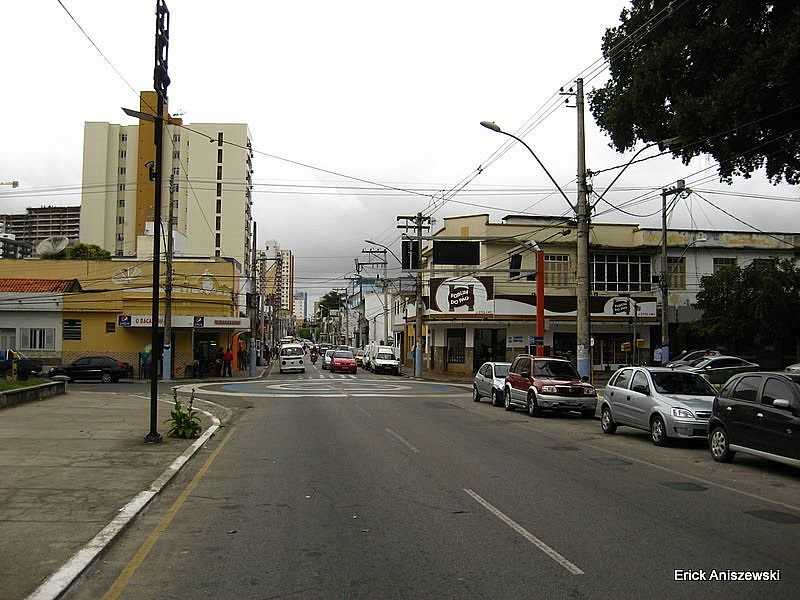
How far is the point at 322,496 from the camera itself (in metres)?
9.66

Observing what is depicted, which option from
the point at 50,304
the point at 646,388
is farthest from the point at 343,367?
the point at 646,388

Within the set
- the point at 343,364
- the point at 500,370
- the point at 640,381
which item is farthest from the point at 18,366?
the point at 343,364

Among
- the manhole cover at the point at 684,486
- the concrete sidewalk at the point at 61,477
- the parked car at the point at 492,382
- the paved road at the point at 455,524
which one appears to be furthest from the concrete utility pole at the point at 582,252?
the manhole cover at the point at 684,486

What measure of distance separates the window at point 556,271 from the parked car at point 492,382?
909 inches

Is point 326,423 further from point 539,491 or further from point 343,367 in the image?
point 343,367

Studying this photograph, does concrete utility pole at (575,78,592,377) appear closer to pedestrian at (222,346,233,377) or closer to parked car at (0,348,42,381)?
parked car at (0,348,42,381)

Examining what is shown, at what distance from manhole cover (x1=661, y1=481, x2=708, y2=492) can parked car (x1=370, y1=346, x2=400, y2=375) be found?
4458 cm

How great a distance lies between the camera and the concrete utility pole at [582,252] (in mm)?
24188

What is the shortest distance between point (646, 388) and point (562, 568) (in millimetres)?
10645

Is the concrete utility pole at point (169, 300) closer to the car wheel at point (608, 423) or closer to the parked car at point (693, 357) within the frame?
the car wheel at point (608, 423)

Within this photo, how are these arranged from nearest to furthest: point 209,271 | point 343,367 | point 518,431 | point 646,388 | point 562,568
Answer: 1. point 562,568
2. point 646,388
3. point 518,431
4. point 209,271
5. point 343,367

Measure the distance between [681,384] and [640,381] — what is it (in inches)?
33.4

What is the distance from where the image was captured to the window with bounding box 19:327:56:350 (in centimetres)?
4478

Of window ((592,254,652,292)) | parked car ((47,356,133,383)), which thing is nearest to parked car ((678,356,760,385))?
window ((592,254,652,292))
